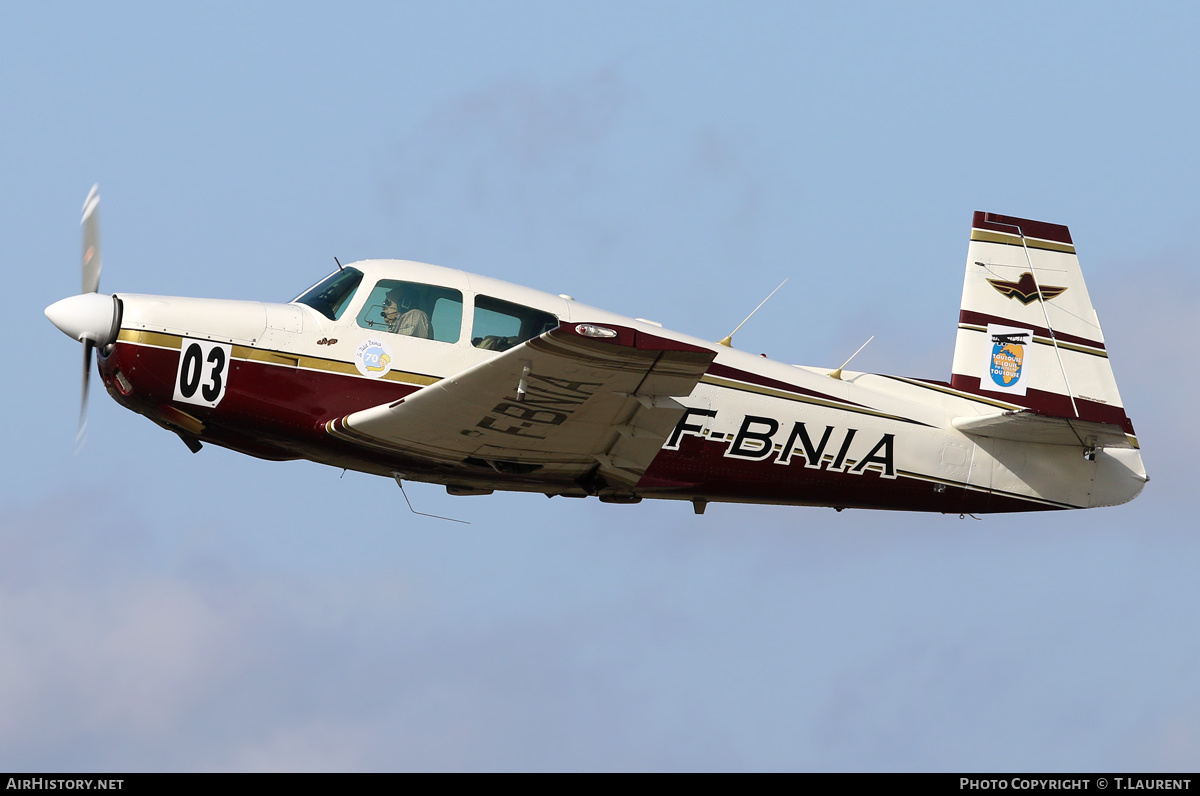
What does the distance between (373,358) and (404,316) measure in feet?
1.50

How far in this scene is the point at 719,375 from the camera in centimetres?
1347

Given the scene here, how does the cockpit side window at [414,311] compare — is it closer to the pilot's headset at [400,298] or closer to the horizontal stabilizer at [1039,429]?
the pilot's headset at [400,298]

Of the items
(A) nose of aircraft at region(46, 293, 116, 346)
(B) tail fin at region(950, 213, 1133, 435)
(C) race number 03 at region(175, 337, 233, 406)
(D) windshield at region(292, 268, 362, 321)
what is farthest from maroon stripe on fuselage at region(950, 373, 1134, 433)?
(A) nose of aircraft at region(46, 293, 116, 346)

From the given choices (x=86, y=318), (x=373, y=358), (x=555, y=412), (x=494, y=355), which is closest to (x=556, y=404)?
(x=555, y=412)

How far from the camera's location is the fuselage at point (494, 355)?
492 inches

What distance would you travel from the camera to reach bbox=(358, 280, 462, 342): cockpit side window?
41.6 ft

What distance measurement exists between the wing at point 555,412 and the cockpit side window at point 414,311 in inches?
32.7

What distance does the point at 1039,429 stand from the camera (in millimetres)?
14320

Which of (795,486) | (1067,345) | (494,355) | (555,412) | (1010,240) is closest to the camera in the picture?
(555,412)

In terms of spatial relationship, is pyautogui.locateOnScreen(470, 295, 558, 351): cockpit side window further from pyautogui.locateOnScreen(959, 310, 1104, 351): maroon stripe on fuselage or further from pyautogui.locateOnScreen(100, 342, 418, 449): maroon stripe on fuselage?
pyautogui.locateOnScreen(959, 310, 1104, 351): maroon stripe on fuselage

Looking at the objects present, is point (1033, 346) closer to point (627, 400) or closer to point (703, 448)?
point (703, 448)

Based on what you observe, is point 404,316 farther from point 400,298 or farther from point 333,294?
point 333,294

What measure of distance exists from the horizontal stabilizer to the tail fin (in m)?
0.65
